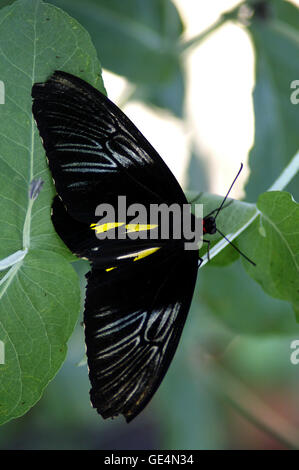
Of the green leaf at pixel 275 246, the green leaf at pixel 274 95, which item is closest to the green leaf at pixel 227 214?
the green leaf at pixel 275 246

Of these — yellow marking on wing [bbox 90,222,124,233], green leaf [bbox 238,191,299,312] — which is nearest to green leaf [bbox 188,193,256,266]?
green leaf [bbox 238,191,299,312]

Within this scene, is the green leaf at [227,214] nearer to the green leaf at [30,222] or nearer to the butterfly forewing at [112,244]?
the butterfly forewing at [112,244]

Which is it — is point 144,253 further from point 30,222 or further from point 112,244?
point 30,222

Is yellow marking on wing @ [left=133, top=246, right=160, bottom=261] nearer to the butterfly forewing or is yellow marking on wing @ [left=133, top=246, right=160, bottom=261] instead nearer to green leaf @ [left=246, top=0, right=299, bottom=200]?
the butterfly forewing

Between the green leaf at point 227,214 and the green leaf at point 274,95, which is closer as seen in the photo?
the green leaf at point 227,214

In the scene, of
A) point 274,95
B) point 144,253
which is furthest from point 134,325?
point 274,95
